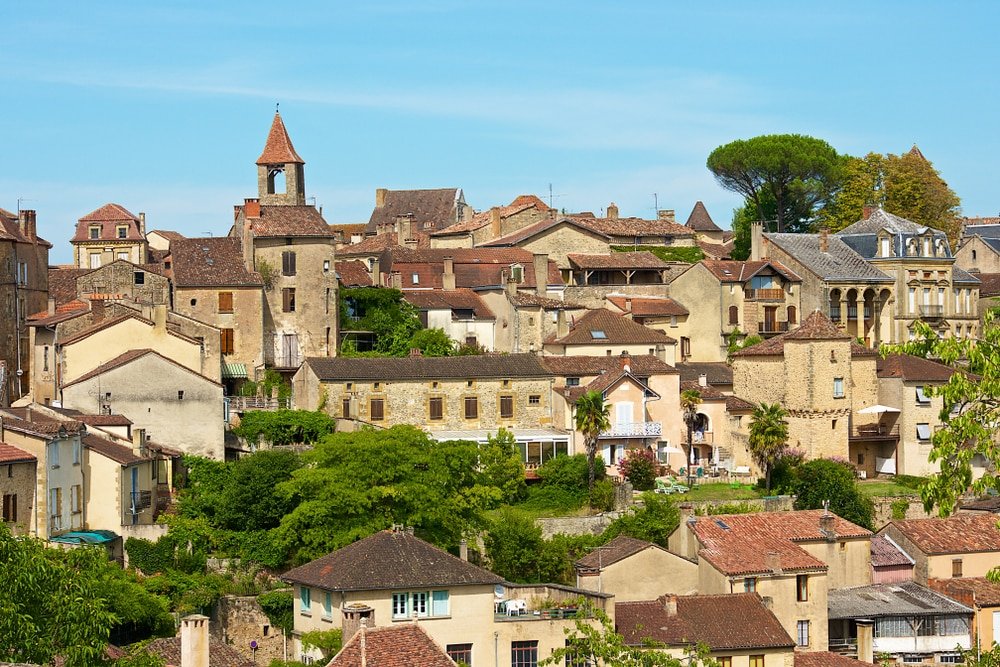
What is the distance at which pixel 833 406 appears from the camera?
64.8 metres

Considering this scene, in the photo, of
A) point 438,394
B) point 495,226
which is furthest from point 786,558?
point 495,226

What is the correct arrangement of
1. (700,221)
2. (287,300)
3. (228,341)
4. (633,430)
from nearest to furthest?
(633,430) → (228,341) → (287,300) → (700,221)

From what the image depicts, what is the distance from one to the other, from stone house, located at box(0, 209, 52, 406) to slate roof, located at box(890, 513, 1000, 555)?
31017mm

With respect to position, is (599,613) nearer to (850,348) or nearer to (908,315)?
(850,348)

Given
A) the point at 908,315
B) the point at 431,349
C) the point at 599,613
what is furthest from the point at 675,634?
the point at 908,315

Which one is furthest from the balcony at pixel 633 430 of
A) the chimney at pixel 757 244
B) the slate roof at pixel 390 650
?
the slate roof at pixel 390 650

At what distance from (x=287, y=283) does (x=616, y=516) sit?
18204 millimetres

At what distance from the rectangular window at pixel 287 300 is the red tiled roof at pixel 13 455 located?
19732 millimetres

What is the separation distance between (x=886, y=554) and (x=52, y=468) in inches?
1051

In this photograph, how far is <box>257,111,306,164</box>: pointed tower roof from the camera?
252 feet

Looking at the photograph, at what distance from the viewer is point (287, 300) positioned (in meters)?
67.4

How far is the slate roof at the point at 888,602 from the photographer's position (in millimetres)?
52500

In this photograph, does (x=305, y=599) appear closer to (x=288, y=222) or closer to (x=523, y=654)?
(x=523, y=654)

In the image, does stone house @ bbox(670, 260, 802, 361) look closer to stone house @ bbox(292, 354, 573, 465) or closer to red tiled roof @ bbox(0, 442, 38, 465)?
stone house @ bbox(292, 354, 573, 465)
